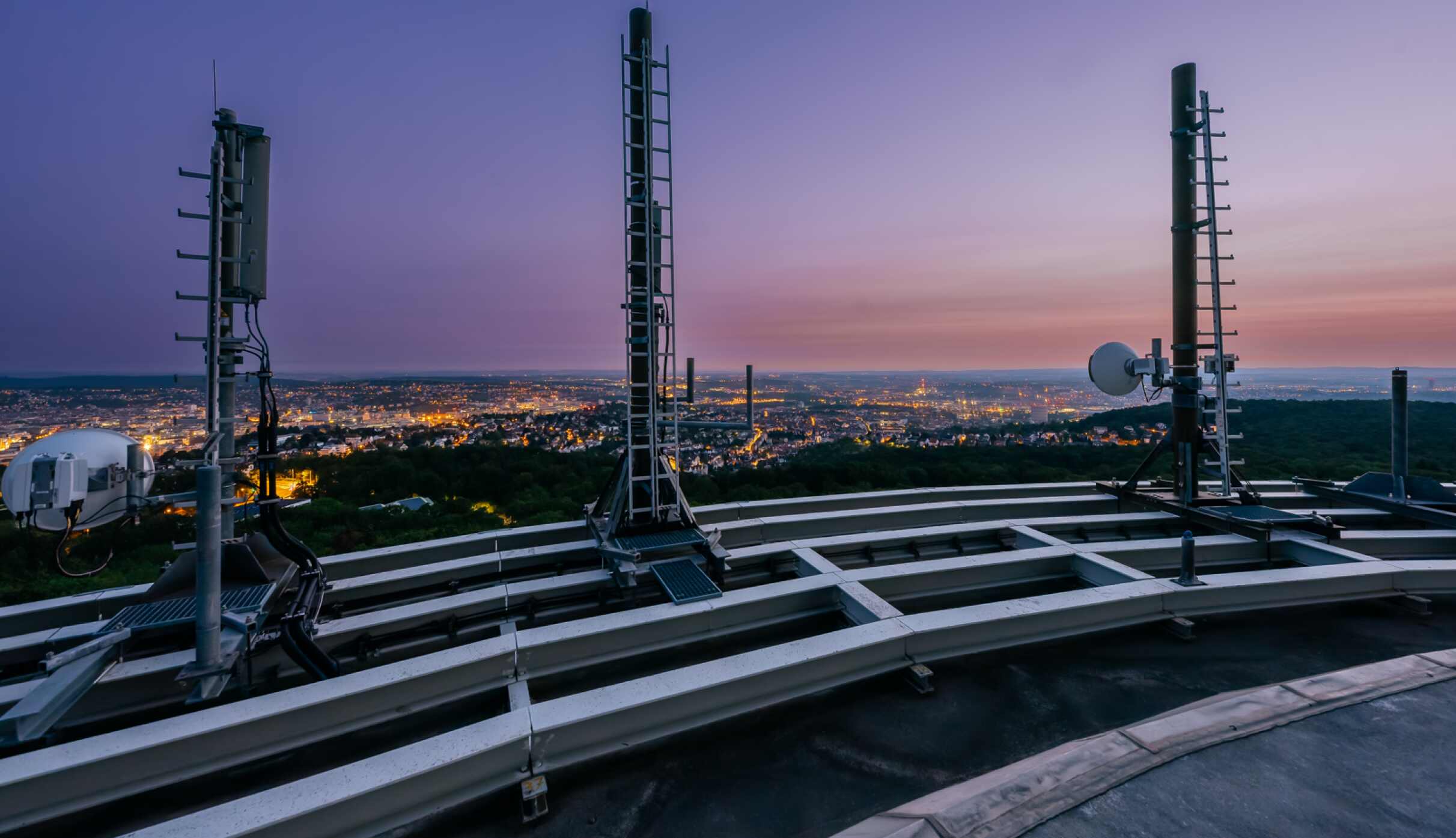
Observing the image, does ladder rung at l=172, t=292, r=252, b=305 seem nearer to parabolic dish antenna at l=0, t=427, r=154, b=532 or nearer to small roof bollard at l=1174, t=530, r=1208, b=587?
parabolic dish antenna at l=0, t=427, r=154, b=532

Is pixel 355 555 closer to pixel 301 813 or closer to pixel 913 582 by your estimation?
pixel 301 813

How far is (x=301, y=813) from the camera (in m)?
2.31

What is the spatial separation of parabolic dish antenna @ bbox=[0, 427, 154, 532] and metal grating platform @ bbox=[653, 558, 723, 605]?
352 cm

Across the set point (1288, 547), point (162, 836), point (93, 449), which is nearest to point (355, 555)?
point (93, 449)

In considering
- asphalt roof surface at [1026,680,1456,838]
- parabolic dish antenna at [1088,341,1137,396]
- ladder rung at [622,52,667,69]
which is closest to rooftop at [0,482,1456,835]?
asphalt roof surface at [1026,680,1456,838]

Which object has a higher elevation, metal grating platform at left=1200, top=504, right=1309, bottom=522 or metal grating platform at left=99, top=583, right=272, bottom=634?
metal grating platform at left=1200, top=504, right=1309, bottom=522

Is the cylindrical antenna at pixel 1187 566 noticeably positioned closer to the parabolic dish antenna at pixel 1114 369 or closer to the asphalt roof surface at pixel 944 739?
the asphalt roof surface at pixel 944 739

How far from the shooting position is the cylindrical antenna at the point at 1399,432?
20.9 ft

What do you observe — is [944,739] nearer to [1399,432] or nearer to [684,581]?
[684,581]

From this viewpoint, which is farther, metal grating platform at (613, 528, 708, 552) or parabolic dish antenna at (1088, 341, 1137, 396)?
parabolic dish antenna at (1088, 341, 1137, 396)

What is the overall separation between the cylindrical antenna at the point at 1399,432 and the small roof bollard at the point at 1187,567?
13.7 ft

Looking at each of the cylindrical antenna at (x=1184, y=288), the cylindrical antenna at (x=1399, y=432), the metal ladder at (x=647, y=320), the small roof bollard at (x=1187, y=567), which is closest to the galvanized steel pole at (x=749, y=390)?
the metal ladder at (x=647, y=320)

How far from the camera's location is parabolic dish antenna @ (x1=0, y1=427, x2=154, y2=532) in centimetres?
313

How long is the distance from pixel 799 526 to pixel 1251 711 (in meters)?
4.05
